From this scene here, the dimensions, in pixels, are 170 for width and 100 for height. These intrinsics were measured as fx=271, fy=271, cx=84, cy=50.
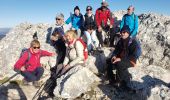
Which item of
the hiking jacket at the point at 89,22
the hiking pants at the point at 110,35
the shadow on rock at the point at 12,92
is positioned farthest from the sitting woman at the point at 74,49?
the hiking jacket at the point at 89,22

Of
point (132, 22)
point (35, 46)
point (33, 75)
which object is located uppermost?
point (132, 22)

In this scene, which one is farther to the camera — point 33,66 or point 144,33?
point 144,33

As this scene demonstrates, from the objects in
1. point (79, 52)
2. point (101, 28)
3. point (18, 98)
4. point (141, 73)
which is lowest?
point (18, 98)

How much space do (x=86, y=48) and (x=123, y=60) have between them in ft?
6.72

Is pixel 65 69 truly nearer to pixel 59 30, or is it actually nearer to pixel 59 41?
pixel 59 41

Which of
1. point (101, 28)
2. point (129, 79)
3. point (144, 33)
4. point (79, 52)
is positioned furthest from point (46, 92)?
point (144, 33)

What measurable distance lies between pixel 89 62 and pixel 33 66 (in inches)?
124

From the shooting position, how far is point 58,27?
17.3 m

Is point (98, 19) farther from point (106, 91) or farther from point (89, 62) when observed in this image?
point (106, 91)

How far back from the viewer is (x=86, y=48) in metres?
14.2

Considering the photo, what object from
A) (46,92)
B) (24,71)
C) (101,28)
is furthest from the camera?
(101,28)

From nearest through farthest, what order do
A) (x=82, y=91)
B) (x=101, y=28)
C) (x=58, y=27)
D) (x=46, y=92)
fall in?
(x=82, y=91) < (x=46, y=92) < (x=58, y=27) < (x=101, y=28)

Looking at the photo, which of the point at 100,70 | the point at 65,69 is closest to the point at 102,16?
the point at 100,70

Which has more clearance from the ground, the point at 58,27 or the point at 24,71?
the point at 58,27
